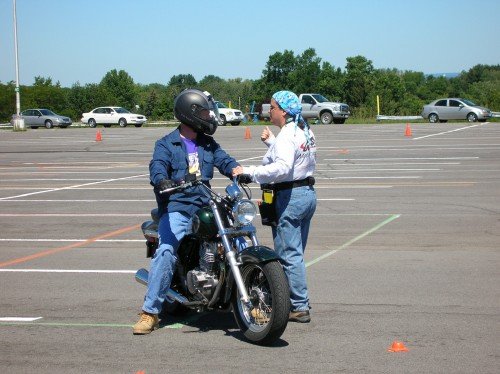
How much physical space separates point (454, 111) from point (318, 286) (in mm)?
43277

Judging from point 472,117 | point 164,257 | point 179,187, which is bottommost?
point 164,257

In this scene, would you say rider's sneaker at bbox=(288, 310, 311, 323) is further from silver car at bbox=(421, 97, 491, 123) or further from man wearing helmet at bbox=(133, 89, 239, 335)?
silver car at bbox=(421, 97, 491, 123)

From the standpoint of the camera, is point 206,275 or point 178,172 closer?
point 206,275

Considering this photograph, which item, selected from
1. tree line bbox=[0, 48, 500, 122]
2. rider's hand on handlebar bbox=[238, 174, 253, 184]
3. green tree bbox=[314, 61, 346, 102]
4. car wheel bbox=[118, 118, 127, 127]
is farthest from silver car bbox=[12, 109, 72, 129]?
rider's hand on handlebar bbox=[238, 174, 253, 184]

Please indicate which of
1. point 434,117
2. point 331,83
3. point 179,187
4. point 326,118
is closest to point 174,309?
point 179,187

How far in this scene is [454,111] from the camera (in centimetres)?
4969

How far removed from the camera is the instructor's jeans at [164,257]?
21.4 ft

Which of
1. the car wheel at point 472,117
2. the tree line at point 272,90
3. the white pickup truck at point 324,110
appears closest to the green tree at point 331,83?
the tree line at point 272,90

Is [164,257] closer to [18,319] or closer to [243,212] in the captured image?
[243,212]

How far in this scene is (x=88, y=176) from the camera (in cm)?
2150

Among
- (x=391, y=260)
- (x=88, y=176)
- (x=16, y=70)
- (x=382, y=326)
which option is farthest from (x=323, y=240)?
(x=16, y=70)

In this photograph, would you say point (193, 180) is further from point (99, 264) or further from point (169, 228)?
point (99, 264)

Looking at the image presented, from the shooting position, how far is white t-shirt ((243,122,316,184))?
6.53 meters

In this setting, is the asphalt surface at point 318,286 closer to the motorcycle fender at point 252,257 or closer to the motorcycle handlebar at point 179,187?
the motorcycle fender at point 252,257
